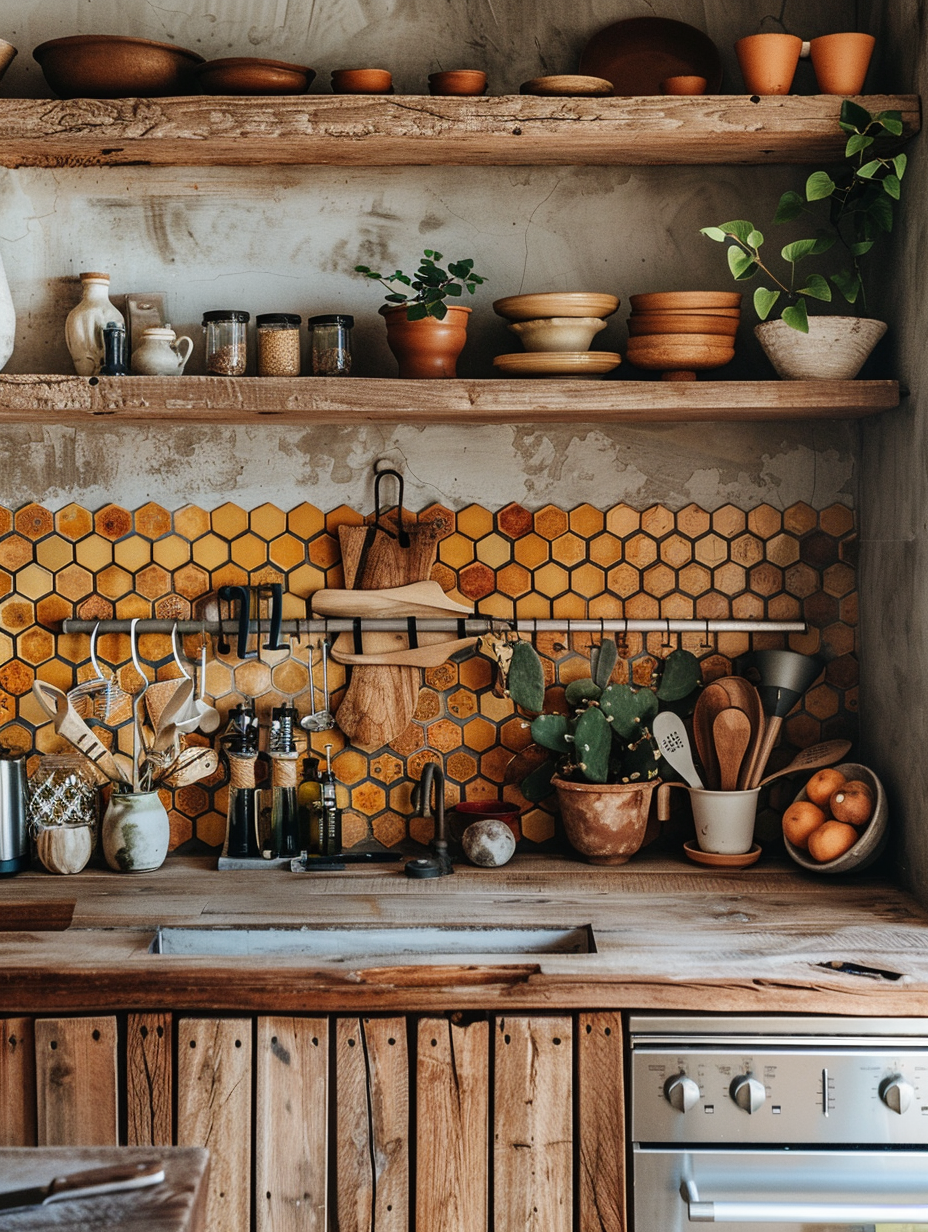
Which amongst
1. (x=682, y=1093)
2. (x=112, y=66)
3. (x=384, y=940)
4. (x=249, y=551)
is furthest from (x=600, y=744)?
(x=112, y=66)

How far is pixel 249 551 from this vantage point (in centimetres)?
257

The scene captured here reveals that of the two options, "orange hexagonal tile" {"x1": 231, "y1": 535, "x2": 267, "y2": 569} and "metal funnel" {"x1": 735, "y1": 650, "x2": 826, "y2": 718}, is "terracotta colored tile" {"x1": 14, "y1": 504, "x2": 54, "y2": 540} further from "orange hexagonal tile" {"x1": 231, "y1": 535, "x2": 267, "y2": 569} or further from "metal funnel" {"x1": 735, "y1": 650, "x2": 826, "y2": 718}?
"metal funnel" {"x1": 735, "y1": 650, "x2": 826, "y2": 718}

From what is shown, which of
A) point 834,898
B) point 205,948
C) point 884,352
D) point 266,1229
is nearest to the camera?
point 266,1229

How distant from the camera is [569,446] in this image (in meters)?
2.56

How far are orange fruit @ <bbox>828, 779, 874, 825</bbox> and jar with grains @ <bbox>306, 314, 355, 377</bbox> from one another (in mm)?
1339

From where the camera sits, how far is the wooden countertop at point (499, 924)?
1767 mm

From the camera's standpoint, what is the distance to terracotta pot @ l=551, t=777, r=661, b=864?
7.71 ft

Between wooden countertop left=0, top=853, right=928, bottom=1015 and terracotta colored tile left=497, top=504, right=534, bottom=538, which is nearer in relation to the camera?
wooden countertop left=0, top=853, right=928, bottom=1015

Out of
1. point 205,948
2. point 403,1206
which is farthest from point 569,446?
point 403,1206

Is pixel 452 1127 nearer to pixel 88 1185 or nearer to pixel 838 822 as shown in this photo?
pixel 88 1185

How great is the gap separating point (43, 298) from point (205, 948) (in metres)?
1.49

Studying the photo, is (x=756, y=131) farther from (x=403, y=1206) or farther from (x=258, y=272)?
(x=403, y=1206)

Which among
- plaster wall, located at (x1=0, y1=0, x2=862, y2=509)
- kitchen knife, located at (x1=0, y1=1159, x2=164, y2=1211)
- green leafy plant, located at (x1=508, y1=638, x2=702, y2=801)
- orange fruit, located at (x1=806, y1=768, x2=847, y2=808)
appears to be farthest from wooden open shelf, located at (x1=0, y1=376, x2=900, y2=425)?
kitchen knife, located at (x1=0, y1=1159, x2=164, y2=1211)

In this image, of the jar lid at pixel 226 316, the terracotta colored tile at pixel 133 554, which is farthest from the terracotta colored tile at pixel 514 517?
the terracotta colored tile at pixel 133 554
